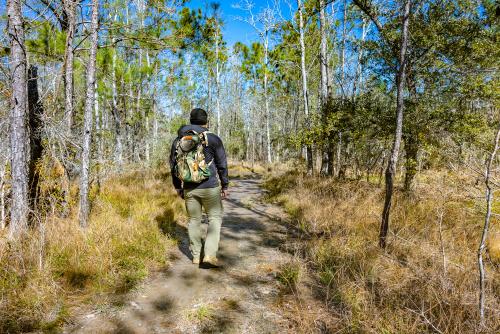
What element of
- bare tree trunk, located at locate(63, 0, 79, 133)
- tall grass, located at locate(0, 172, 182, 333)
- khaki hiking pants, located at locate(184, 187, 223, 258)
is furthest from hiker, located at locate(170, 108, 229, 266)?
bare tree trunk, located at locate(63, 0, 79, 133)

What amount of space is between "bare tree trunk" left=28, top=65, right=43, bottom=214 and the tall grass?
0.61 meters

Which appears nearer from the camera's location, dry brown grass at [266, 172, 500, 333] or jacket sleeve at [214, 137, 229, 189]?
dry brown grass at [266, 172, 500, 333]

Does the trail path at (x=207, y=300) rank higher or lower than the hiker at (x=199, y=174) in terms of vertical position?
lower

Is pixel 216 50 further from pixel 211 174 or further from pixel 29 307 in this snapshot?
pixel 29 307

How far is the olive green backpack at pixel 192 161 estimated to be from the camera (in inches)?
141

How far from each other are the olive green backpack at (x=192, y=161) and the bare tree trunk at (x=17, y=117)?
187 cm

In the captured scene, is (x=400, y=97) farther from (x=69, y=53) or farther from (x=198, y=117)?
(x=69, y=53)

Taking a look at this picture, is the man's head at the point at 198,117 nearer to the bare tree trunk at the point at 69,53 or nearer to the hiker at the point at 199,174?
the hiker at the point at 199,174

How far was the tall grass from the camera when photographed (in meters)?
2.46

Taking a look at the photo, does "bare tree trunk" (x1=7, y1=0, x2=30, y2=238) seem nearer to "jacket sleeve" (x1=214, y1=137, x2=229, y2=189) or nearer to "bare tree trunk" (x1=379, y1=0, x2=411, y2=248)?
"jacket sleeve" (x1=214, y1=137, x2=229, y2=189)

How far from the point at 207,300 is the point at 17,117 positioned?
3.09 m

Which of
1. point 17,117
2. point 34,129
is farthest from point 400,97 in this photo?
point 34,129

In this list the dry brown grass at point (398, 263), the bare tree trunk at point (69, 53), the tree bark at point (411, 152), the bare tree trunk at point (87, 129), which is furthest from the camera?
the tree bark at point (411, 152)

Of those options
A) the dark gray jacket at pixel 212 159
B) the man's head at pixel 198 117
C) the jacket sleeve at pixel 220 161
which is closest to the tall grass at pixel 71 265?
the dark gray jacket at pixel 212 159
